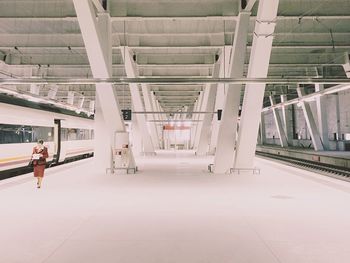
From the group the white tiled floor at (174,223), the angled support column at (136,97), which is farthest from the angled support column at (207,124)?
the white tiled floor at (174,223)

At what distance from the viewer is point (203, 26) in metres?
16.2

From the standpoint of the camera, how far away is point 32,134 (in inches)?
565

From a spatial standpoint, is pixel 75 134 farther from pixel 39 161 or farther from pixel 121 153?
pixel 39 161

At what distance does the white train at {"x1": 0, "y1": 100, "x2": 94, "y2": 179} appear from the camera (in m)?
12.0

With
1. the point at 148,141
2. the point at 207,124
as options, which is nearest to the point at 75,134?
the point at 148,141

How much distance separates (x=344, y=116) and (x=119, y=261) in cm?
2959

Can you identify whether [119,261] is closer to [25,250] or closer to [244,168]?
[25,250]

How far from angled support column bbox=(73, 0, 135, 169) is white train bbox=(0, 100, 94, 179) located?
285 cm

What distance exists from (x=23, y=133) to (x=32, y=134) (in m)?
0.98

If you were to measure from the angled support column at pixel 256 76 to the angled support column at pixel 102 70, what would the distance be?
5044mm

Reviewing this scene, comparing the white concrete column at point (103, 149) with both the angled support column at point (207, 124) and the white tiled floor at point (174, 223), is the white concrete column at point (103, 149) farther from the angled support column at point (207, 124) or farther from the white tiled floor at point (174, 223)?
the angled support column at point (207, 124)

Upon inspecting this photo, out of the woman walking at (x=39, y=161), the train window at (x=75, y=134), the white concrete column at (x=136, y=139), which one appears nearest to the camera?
the woman walking at (x=39, y=161)

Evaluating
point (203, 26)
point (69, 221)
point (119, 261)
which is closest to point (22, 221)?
point (69, 221)

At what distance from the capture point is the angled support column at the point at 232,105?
13.3 m
